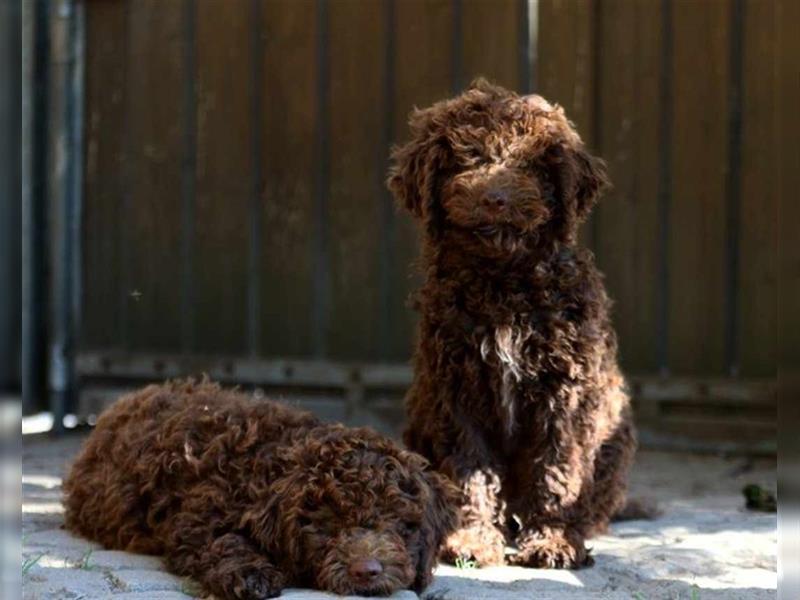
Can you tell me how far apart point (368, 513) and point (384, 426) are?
14.2 feet

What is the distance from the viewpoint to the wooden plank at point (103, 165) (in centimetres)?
893

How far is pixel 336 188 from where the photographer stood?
8.41m

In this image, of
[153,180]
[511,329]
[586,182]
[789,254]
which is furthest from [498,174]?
[153,180]

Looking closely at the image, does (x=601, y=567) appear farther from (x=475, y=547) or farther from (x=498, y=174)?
(x=498, y=174)

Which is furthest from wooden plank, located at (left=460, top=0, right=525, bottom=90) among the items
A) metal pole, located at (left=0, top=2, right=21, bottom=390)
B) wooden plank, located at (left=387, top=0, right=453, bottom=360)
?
metal pole, located at (left=0, top=2, right=21, bottom=390)

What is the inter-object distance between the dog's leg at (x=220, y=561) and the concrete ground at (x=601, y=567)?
0.21 ft

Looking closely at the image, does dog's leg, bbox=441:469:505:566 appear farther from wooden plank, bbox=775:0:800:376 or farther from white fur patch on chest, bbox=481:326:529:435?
wooden plank, bbox=775:0:800:376

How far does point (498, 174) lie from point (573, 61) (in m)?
3.53

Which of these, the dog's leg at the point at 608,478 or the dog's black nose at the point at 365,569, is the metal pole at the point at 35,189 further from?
the dog's black nose at the point at 365,569

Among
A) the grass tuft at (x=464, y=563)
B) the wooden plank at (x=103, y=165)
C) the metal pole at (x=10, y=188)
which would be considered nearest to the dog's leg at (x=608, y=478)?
the grass tuft at (x=464, y=563)

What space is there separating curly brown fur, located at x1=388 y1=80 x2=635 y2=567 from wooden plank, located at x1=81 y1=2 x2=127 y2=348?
4498 mm

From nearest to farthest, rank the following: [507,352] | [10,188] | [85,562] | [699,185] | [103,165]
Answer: [10,188] → [85,562] → [507,352] → [699,185] → [103,165]

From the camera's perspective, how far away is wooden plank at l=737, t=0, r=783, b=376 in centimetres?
747

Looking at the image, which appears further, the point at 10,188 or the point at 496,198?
the point at 496,198
